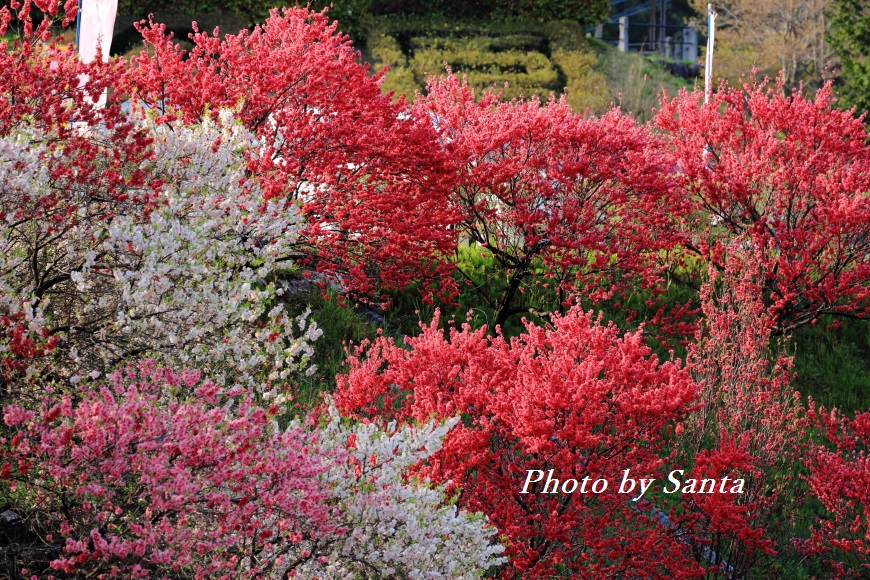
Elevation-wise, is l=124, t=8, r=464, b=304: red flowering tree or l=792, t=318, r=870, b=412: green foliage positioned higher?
l=124, t=8, r=464, b=304: red flowering tree

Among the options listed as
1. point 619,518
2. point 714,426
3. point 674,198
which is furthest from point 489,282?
point 619,518

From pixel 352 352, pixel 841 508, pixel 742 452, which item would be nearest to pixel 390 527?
pixel 742 452

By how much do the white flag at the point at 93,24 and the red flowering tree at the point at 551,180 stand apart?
329 centimetres

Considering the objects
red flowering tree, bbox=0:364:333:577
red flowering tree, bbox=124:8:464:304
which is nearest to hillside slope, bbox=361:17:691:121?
red flowering tree, bbox=124:8:464:304

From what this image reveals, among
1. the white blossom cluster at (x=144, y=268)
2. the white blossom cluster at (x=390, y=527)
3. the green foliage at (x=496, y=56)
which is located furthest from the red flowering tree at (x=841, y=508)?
the green foliage at (x=496, y=56)

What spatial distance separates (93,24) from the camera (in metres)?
10.2

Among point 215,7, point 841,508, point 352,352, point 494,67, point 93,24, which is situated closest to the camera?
point 841,508

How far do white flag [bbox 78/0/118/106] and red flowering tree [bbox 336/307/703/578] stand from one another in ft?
18.3

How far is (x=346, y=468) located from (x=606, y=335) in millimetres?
2107

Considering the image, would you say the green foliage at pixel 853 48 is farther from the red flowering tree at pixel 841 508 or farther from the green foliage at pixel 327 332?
the green foliage at pixel 327 332

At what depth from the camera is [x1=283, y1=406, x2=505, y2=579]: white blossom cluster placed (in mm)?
4504

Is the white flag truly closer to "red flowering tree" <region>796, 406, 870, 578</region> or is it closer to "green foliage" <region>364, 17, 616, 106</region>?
"red flowering tree" <region>796, 406, 870, 578</region>

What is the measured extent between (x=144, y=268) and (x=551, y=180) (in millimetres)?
5728

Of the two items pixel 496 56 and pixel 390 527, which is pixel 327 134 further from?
pixel 496 56
